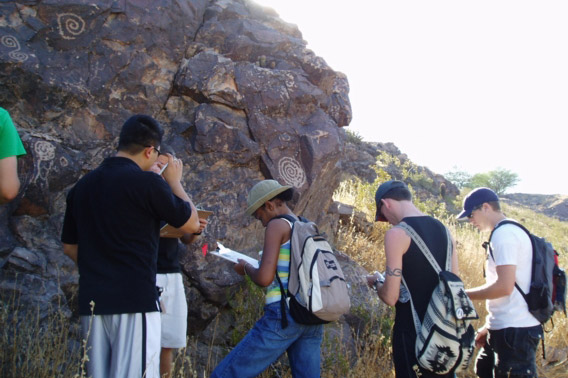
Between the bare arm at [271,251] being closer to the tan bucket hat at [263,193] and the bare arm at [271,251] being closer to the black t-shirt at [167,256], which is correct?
the tan bucket hat at [263,193]

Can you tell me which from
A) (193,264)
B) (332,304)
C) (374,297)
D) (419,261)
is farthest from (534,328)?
(193,264)

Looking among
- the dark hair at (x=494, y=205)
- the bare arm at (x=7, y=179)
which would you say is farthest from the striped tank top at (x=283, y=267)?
the bare arm at (x=7, y=179)

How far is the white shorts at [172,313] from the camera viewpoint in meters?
3.48

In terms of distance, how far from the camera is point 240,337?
15.5 feet

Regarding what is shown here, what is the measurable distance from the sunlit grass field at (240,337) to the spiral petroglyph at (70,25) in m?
2.84

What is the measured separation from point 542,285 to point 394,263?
1247 millimetres

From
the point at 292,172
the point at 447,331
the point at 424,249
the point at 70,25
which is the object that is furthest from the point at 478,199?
the point at 70,25

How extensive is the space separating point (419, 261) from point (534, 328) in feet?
3.77

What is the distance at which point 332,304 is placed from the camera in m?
2.97

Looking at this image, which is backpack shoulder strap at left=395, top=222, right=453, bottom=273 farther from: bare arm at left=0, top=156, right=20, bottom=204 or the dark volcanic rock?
bare arm at left=0, top=156, right=20, bottom=204

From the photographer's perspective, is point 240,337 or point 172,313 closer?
point 172,313

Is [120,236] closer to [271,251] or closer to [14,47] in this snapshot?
[271,251]

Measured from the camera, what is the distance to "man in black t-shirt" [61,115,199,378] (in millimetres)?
2498

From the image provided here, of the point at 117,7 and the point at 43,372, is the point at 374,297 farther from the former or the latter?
the point at 117,7
